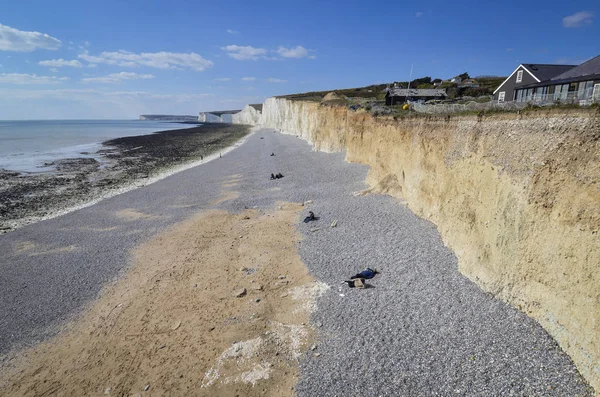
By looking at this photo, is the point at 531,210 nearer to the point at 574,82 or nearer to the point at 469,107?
the point at 469,107

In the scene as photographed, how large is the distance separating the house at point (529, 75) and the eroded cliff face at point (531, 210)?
1967cm

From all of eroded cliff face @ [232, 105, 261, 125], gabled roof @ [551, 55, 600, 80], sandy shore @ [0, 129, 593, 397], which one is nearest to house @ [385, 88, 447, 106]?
gabled roof @ [551, 55, 600, 80]

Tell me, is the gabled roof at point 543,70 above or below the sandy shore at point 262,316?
above

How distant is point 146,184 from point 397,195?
23839 millimetres

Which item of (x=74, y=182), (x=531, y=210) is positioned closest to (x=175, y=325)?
(x=531, y=210)

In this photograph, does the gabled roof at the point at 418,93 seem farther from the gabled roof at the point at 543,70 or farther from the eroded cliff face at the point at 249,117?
the eroded cliff face at the point at 249,117

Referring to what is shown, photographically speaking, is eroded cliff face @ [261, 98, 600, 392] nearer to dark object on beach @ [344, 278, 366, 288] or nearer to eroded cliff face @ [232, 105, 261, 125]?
dark object on beach @ [344, 278, 366, 288]

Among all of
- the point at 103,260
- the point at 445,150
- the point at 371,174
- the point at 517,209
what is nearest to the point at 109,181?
the point at 103,260

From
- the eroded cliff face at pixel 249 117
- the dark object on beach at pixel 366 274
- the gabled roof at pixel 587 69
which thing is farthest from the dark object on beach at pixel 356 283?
the eroded cliff face at pixel 249 117

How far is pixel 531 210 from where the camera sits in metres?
7.89

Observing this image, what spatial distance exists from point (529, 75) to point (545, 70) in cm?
147

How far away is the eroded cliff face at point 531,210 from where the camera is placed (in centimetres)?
643

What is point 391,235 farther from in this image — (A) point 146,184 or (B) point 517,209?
(A) point 146,184

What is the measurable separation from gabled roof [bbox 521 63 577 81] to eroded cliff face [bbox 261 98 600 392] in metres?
21.3
